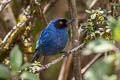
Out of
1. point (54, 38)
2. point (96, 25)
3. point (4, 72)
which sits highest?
point (4, 72)

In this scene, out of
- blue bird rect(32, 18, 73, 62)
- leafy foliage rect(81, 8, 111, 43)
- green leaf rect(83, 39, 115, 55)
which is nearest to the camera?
green leaf rect(83, 39, 115, 55)

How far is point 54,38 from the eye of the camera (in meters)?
3.81

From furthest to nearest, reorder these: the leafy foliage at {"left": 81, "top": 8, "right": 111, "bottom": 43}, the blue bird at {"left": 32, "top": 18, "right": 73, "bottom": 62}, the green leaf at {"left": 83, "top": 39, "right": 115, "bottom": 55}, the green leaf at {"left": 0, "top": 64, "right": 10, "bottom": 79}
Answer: the blue bird at {"left": 32, "top": 18, "right": 73, "bottom": 62}, the leafy foliage at {"left": 81, "top": 8, "right": 111, "bottom": 43}, the green leaf at {"left": 0, "top": 64, "right": 10, "bottom": 79}, the green leaf at {"left": 83, "top": 39, "right": 115, "bottom": 55}

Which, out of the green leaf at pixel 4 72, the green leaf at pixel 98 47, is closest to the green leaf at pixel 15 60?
the green leaf at pixel 4 72

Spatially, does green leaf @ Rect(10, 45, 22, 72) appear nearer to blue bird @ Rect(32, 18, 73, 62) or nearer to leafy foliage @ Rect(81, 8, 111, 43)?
leafy foliage @ Rect(81, 8, 111, 43)

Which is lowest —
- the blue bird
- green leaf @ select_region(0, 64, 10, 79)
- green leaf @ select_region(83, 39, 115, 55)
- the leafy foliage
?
the blue bird

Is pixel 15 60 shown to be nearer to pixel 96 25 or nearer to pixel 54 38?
Result: pixel 96 25

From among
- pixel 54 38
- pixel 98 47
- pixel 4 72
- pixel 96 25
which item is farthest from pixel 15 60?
pixel 54 38

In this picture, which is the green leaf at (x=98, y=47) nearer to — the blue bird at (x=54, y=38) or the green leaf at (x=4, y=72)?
the green leaf at (x=4, y=72)

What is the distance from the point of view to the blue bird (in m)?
3.77

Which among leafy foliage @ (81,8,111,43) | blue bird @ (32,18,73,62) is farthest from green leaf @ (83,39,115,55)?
blue bird @ (32,18,73,62)

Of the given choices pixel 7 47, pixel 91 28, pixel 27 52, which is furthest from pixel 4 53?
pixel 91 28

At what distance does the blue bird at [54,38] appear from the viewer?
12.4ft

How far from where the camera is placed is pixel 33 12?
4.06 m
